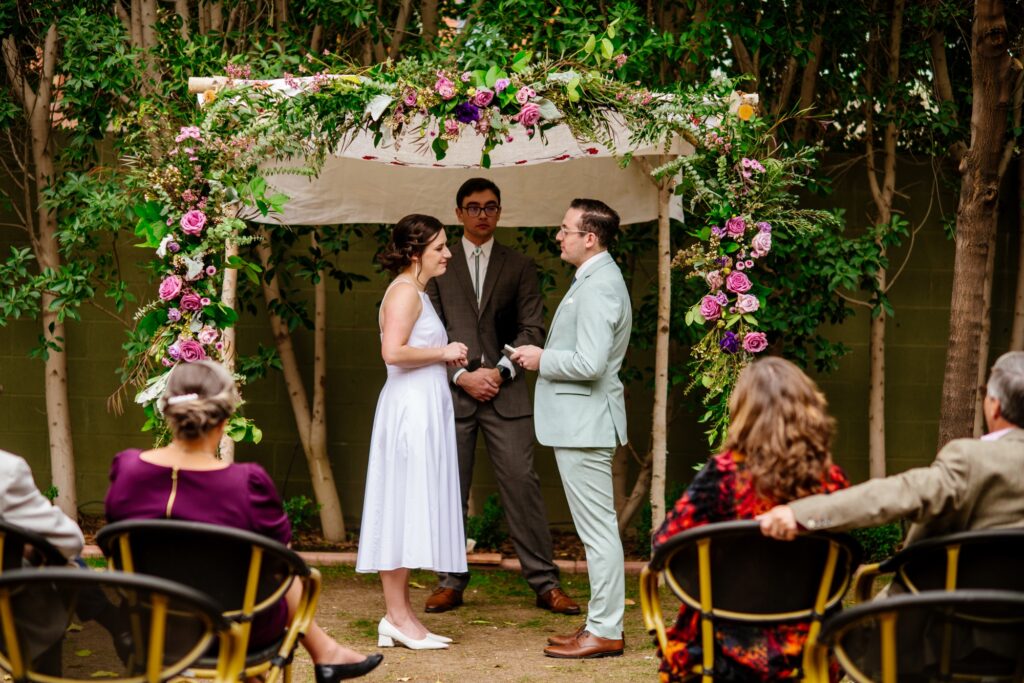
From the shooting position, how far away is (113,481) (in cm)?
278

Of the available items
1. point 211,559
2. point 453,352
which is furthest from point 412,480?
point 211,559

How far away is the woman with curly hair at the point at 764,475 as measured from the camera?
8.37ft

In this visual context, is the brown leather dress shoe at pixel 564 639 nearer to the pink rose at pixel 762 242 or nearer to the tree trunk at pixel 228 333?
the tree trunk at pixel 228 333

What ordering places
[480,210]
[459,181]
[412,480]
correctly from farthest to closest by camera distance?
[459,181]
[480,210]
[412,480]

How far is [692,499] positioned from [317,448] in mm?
4137

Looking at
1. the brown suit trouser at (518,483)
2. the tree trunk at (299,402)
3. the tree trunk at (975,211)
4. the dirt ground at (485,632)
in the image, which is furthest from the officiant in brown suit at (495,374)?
the tree trunk at (975,211)

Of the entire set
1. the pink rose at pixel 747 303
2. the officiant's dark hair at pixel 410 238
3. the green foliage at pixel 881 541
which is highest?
the officiant's dark hair at pixel 410 238

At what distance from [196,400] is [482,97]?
200 cm

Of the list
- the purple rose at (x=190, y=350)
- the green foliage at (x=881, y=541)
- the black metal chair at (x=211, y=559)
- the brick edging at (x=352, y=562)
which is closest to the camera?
the black metal chair at (x=211, y=559)

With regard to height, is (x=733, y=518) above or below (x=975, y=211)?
below

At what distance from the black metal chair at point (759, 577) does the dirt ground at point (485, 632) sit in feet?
5.21

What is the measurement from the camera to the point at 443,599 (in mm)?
5148

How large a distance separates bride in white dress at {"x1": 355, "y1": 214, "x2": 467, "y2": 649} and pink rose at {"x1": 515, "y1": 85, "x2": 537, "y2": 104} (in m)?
0.58

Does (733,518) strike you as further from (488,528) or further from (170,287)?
(488,528)
